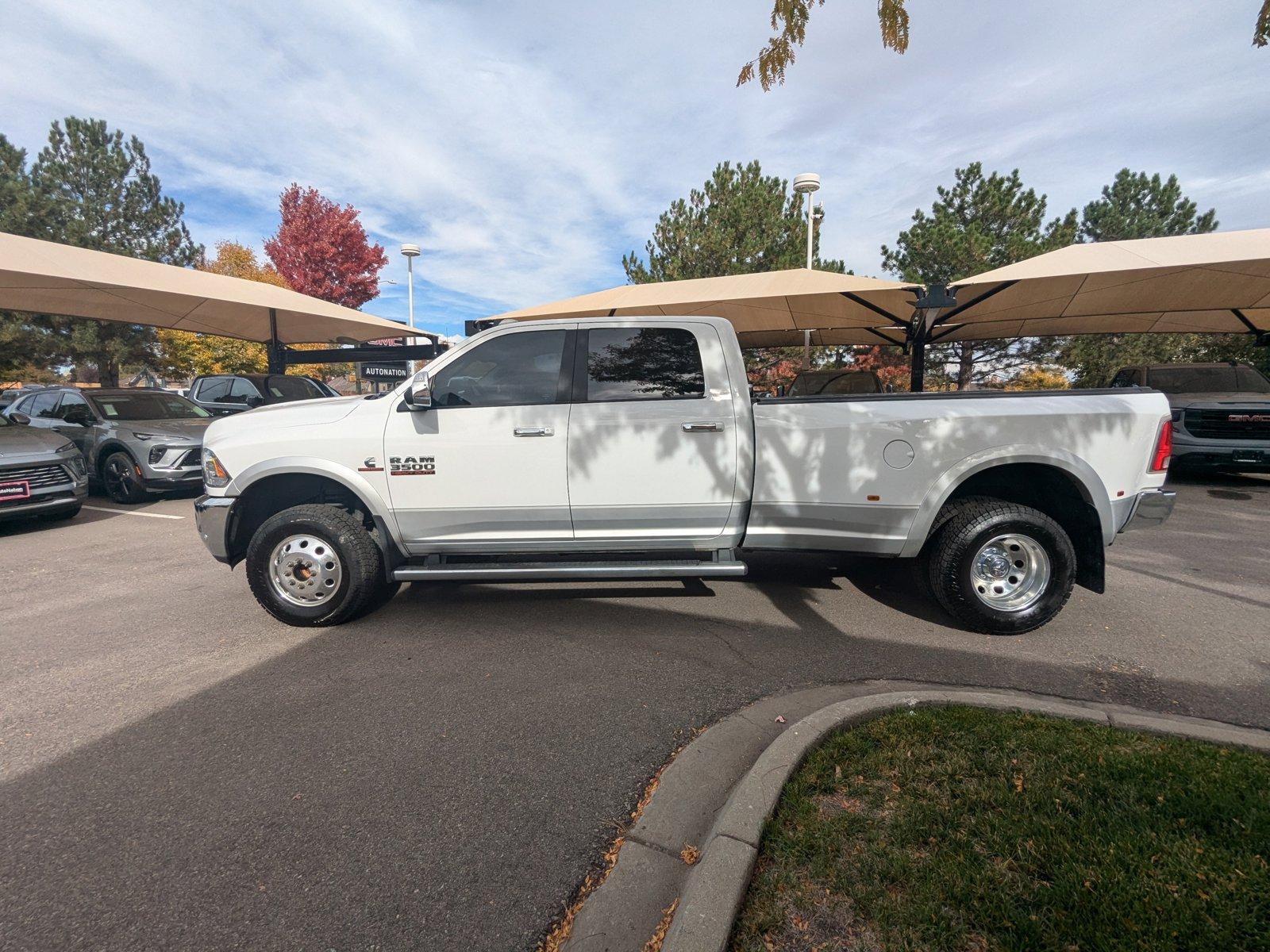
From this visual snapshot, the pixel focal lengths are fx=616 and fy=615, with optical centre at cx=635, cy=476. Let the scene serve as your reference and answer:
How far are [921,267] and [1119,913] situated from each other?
19617 mm

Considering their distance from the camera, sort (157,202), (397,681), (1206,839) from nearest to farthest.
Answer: (1206,839) < (397,681) < (157,202)

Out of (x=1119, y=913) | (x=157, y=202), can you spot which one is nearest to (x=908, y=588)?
(x=1119, y=913)

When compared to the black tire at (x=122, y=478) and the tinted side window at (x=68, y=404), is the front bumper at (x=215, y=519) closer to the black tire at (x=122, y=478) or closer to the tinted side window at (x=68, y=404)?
the black tire at (x=122, y=478)

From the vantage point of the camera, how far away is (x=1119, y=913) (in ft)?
5.77

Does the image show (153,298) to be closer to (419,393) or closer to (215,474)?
(215,474)

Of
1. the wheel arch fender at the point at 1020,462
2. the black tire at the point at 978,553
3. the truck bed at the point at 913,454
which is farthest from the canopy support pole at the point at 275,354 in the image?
the black tire at the point at 978,553

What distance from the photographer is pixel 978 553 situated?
13.0ft

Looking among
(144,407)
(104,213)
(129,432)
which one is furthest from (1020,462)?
(104,213)

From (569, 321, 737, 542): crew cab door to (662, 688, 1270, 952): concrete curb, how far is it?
62.9 inches

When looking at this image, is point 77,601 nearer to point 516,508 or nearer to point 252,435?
point 252,435

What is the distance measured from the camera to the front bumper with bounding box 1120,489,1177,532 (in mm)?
3928

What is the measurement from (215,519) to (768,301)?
9066 mm

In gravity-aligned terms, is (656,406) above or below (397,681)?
above

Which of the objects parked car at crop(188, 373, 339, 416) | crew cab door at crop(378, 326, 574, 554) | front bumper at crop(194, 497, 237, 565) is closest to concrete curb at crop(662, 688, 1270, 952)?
crew cab door at crop(378, 326, 574, 554)
